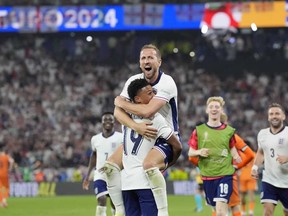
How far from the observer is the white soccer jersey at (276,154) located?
1371 cm

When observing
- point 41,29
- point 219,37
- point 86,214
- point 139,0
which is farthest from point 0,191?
point 219,37

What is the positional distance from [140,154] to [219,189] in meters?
4.57

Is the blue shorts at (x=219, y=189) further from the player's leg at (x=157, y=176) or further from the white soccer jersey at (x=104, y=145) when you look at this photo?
the player's leg at (x=157, y=176)

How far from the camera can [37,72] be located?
4250 centimetres

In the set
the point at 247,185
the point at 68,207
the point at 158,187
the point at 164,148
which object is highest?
the point at 164,148

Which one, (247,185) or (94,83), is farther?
(94,83)

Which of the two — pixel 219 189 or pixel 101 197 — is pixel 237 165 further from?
pixel 101 197

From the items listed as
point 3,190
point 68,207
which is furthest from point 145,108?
point 3,190

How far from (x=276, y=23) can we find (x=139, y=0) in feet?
20.2

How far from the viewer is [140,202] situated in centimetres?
917

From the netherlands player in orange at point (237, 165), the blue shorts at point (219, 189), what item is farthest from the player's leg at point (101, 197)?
the blue shorts at point (219, 189)

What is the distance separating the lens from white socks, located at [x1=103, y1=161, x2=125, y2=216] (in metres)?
9.64

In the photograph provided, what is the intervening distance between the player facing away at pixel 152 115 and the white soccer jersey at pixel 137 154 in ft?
0.29

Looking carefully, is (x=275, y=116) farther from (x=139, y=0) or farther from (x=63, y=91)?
(x=63, y=91)
